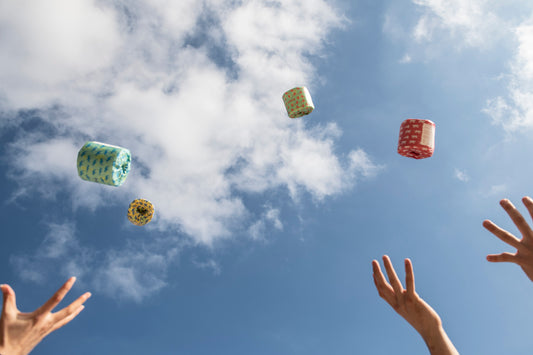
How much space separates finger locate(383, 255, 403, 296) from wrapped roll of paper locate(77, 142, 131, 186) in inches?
378

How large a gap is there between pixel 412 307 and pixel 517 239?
134 centimetres

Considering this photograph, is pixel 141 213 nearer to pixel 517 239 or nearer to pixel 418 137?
pixel 418 137

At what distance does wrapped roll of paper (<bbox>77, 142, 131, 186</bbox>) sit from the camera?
37.8ft

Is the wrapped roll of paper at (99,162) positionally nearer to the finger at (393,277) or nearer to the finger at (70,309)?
the finger at (70,309)

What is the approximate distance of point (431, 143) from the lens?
1197 centimetres

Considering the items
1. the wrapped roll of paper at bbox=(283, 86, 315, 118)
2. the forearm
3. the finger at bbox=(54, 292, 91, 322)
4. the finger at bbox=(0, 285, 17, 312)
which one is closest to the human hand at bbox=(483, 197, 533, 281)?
the forearm

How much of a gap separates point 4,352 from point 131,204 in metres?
12.7

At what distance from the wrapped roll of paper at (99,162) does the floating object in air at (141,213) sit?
11.5 feet

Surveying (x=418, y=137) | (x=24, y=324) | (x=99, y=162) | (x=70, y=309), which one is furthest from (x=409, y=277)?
(x=99, y=162)

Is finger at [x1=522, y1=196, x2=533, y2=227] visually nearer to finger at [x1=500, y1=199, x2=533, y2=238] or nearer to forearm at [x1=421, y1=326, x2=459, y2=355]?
finger at [x1=500, y1=199, x2=533, y2=238]

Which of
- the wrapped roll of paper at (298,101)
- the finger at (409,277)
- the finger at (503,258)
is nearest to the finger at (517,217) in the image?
the finger at (503,258)

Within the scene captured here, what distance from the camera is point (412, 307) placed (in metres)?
3.48

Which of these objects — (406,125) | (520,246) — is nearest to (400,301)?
(520,246)

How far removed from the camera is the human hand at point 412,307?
3.09m
